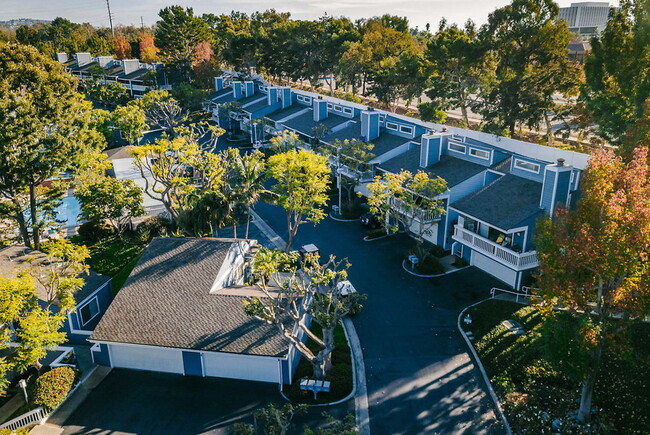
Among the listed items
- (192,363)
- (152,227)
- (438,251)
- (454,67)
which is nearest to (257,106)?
(454,67)

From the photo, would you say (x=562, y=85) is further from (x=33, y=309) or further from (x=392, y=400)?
(x=33, y=309)

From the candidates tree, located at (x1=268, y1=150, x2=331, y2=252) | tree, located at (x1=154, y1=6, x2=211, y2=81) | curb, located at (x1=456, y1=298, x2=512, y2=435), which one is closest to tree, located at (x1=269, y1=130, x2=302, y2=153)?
tree, located at (x1=268, y1=150, x2=331, y2=252)

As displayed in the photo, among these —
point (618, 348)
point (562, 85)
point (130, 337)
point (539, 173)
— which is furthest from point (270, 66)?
point (618, 348)

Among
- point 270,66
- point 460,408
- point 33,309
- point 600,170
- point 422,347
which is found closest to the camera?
point 600,170

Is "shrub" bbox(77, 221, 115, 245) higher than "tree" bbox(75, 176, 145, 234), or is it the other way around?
"tree" bbox(75, 176, 145, 234)

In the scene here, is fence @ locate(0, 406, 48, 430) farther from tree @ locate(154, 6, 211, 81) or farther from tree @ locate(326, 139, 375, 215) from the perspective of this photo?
tree @ locate(154, 6, 211, 81)

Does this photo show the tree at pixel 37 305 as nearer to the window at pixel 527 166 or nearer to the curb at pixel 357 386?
the curb at pixel 357 386
